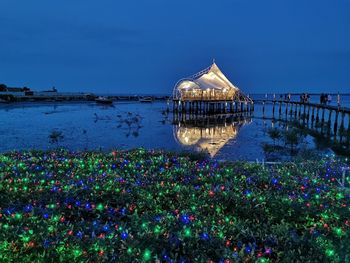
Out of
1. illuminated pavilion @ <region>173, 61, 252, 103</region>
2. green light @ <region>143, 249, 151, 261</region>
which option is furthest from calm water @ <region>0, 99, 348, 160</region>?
green light @ <region>143, 249, 151, 261</region>

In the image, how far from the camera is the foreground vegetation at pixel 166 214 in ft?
13.7

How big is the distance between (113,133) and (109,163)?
28551 mm

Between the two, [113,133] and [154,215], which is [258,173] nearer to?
[154,215]

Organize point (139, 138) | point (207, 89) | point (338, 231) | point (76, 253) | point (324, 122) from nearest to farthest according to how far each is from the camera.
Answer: point (76, 253) → point (338, 231) → point (139, 138) → point (324, 122) → point (207, 89)

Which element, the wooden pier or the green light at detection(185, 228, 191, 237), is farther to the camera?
the wooden pier

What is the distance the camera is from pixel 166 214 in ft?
17.9

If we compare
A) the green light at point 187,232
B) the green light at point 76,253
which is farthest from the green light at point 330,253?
the green light at point 76,253

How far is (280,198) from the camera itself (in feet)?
20.7

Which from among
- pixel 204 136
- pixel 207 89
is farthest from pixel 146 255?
pixel 207 89

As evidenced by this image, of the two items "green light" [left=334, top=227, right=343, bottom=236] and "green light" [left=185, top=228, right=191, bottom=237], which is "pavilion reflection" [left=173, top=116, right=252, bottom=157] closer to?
"green light" [left=334, top=227, right=343, bottom=236]

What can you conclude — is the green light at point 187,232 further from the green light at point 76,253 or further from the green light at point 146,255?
the green light at point 76,253

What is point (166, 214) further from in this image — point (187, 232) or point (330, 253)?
point (330, 253)

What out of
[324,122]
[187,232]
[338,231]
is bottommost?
[324,122]

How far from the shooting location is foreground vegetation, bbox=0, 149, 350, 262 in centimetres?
419
